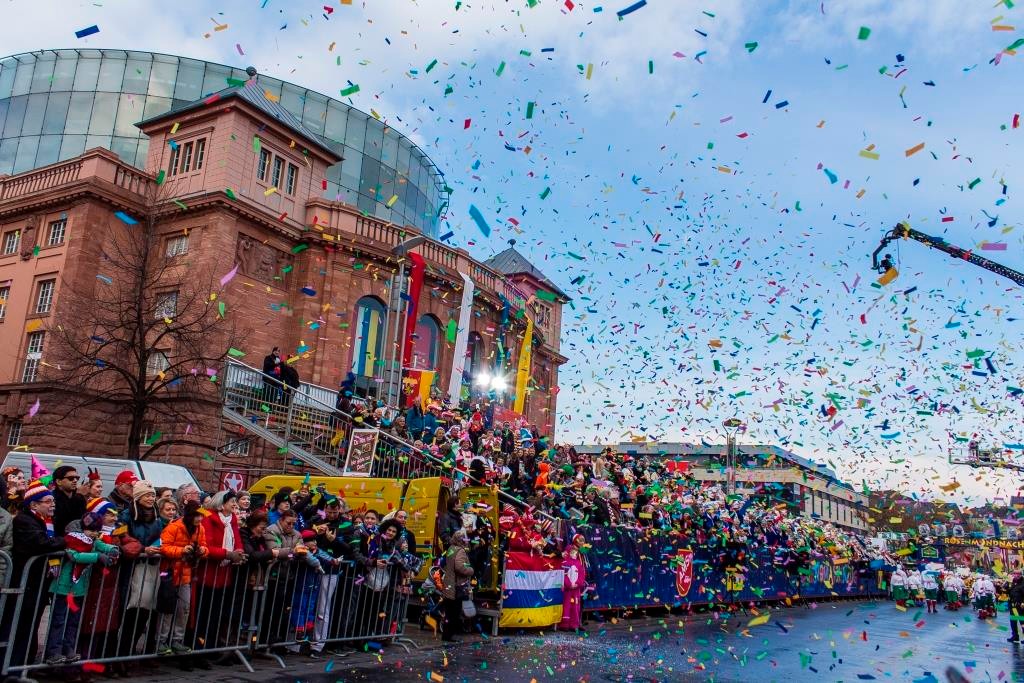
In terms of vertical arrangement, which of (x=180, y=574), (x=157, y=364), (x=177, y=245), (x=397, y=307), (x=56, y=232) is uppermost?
(x=56, y=232)

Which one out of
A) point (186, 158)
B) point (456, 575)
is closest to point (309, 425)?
point (456, 575)

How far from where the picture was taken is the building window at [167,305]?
78.9ft

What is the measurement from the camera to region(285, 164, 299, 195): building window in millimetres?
30234

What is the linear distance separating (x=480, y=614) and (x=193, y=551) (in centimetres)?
589

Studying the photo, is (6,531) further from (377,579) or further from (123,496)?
(377,579)

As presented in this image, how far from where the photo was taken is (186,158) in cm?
2908

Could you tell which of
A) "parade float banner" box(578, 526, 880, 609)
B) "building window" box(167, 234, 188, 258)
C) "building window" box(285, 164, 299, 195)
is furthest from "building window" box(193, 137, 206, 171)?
"parade float banner" box(578, 526, 880, 609)

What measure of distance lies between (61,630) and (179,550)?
1.17 meters

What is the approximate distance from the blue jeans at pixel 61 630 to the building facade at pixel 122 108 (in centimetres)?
3578

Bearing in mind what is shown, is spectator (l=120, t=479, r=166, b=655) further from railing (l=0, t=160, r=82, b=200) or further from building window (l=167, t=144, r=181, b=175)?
building window (l=167, t=144, r=181, b=175)

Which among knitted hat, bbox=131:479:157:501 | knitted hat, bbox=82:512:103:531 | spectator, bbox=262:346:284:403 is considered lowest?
knitted hat, bbox=82:512:103:531

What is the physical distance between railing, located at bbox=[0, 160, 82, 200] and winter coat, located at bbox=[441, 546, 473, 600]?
23.8 m

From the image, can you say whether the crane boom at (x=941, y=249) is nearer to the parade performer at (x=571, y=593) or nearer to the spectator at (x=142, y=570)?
the parade performer at (x=571, y=593)

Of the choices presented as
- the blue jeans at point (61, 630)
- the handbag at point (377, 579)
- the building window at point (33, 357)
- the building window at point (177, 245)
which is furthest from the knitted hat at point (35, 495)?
the building window at point (33, 357)
